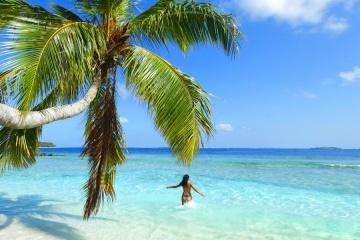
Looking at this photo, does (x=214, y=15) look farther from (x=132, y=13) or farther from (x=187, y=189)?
(x=187, y=189)

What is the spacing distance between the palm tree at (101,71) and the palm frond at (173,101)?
2 centimetres

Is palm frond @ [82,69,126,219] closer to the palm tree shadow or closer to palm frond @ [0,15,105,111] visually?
palm frond @ [0,15,105,111]

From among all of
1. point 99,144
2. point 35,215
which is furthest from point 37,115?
point 35,215

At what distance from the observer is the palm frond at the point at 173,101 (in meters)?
4.86

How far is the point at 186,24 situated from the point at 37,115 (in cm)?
333

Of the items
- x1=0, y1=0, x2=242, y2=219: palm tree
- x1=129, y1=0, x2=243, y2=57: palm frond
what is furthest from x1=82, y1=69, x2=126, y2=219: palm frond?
x1=129, y1=0, x2=243, y2=57: palm frond

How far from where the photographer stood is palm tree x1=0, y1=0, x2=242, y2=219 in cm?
384

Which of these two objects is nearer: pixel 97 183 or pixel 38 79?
pixel 38 79

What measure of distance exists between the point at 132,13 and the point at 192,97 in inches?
101

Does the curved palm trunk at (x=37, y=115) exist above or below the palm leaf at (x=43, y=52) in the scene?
below

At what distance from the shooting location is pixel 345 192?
13.2 m

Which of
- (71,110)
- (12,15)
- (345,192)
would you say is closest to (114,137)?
(71,110)

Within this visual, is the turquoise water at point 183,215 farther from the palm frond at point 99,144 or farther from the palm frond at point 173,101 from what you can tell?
the palm frond at point 173,101

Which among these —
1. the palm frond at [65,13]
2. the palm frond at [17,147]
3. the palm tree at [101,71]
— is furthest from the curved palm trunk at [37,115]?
the palm frond at [17,147]
